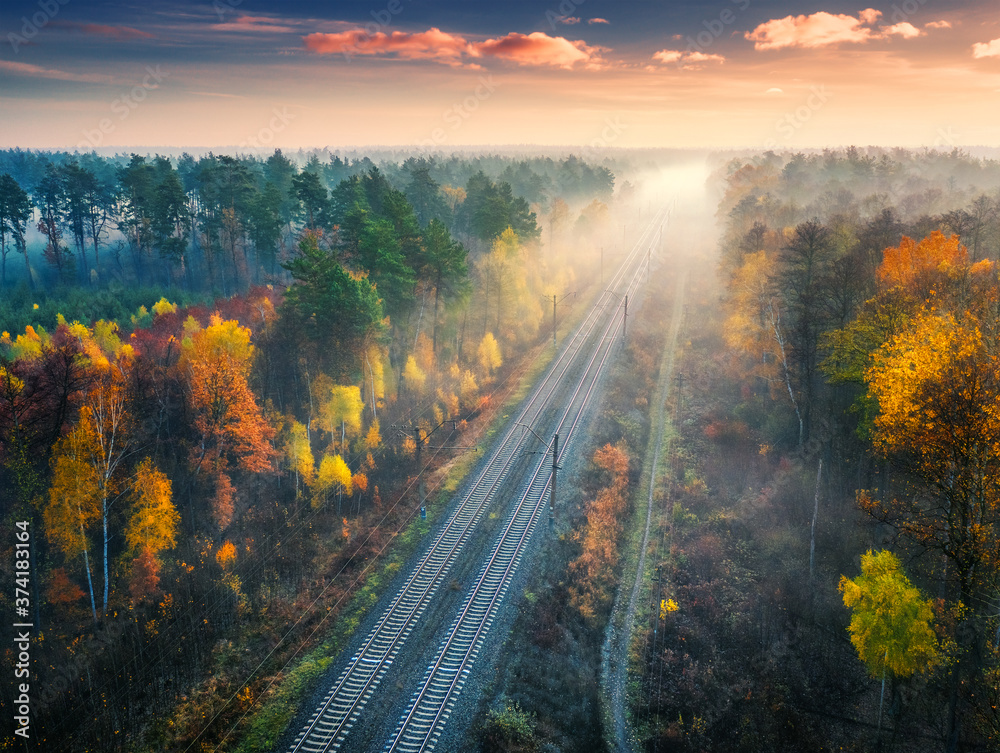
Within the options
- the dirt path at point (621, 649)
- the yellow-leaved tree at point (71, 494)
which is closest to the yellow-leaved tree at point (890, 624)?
the dirt path at point (621, 649)

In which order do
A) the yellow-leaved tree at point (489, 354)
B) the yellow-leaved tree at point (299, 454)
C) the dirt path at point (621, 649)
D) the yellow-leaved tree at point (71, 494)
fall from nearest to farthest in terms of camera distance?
the dirt path at point (621, 649) < the yellow-leaved tree at point (71, 494) < the yellow-leaved tree at point (299, 454) < the yellow-leaved tree at point (489, 354)

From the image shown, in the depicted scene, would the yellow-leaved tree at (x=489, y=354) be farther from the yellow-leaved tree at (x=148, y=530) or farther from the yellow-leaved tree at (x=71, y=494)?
the yellow-leaved tree at (x=71, y=494)

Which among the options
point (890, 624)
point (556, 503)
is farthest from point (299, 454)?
point (890, 624)

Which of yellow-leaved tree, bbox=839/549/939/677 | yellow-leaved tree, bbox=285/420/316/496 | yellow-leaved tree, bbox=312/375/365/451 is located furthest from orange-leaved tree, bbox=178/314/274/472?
yellow-leaved tree, bbox=839/549/939/677

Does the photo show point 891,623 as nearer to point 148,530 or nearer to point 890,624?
point 890,624

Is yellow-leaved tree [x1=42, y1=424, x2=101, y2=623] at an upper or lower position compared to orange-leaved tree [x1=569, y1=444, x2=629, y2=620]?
upper

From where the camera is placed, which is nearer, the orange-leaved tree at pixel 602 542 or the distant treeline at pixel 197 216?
the orange-leaved tree at pixel 602 542

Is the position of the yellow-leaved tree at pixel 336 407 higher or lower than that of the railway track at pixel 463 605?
higher

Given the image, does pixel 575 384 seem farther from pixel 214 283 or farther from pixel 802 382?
pixel 214 283

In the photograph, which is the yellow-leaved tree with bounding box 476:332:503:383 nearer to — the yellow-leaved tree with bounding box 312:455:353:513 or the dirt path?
the dirt path

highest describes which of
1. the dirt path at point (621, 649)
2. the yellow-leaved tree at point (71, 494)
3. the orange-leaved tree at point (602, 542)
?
the yellow-leaved tree at point (71, 494)
